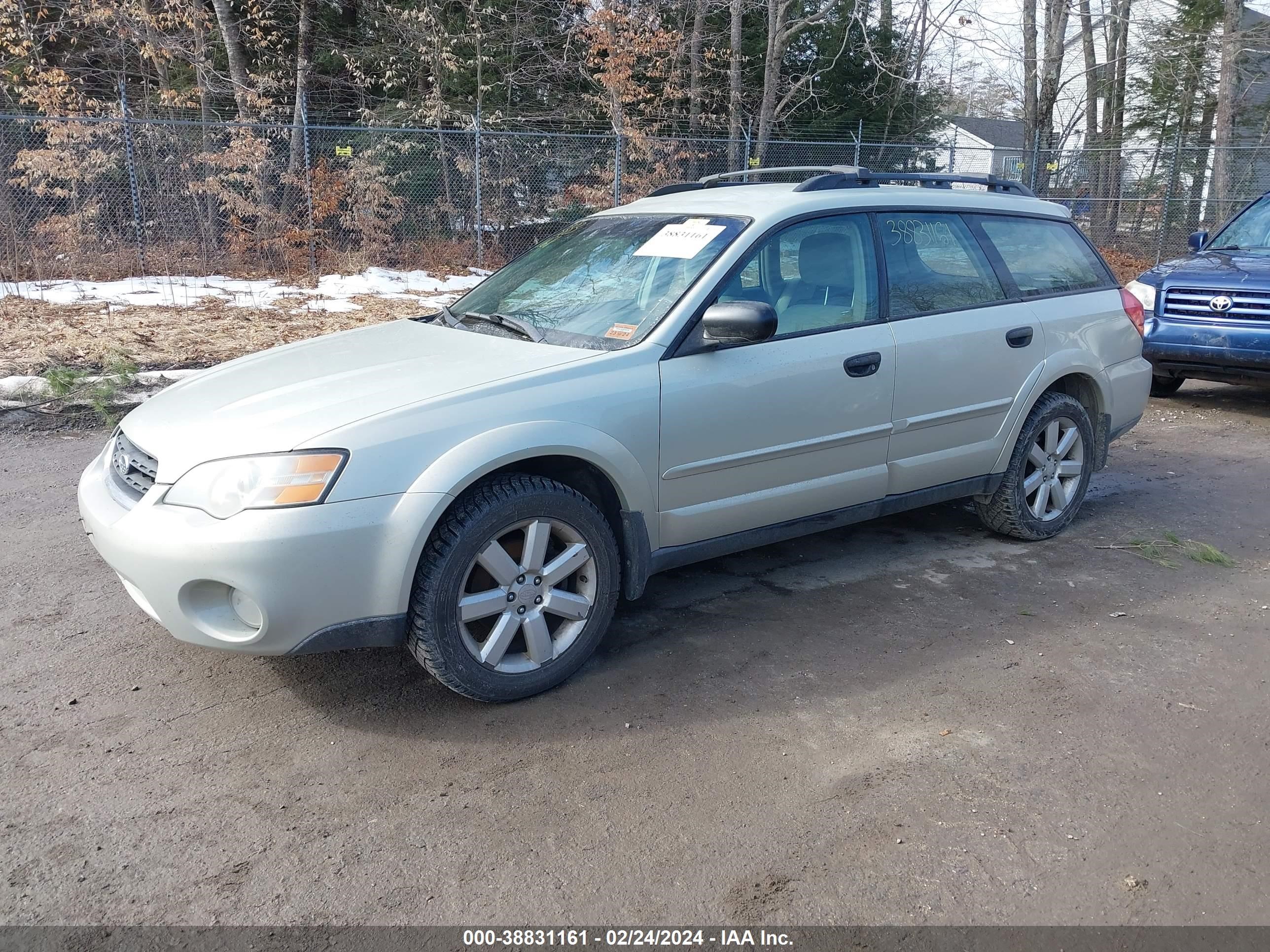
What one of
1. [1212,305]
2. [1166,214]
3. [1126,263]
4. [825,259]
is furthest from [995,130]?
[825,259]

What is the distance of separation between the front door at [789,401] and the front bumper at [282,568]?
1031 millimetres

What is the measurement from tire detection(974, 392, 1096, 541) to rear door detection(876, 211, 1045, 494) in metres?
0.21

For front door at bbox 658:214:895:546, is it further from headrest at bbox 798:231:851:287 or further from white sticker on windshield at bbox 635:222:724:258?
white sticker on windshield at bbox 635:222:724:258

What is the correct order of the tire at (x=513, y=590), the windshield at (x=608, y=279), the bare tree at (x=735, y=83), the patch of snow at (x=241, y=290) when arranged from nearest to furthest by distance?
the tire at (x=513, y=590) → the windshield at (x=608, y=279) → the patch of snow at (x=241, y=290) → the bare tree at (x=735, y=83)

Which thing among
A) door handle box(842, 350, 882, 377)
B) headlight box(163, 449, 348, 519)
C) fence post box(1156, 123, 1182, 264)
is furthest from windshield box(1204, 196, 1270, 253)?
fence post box(1156, 123, 1182, 264)

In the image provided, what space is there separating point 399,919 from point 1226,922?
1974mm

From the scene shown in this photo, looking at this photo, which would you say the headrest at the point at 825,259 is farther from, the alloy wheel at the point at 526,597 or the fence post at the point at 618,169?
the fence post at the point at 618,169

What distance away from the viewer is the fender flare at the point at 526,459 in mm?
3150

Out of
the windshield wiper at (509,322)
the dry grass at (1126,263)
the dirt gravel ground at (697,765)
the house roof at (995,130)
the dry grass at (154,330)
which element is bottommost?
the dirt gravel ground at (697,765)

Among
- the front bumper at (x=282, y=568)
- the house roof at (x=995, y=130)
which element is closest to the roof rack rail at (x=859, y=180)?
the front bumper at (x=282, y=568)

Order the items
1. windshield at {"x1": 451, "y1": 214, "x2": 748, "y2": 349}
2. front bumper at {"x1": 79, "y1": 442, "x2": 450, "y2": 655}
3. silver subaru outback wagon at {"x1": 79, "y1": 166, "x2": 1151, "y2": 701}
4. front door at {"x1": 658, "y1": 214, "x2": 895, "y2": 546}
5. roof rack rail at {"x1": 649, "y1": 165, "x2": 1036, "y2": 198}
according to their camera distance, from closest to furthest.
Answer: front bumper at {"x1": 79, "y1": 442, "x2": 450, "y2": 655} < silver subaru outback wagon at {"x1": 79, "y1": 166, "x2": 1151, "y2": 701} < front door at {"x1": 658, "y1": 214, "x2": 895, "y2": 546} < windshield at {"x1": 451, "y1": 214, "x2": 748, "y2": 349} < roof rack rail at {"x1": 649, "y1": 165, "x2": 1036, "y2": 198}

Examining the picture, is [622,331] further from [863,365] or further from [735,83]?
[735,83]

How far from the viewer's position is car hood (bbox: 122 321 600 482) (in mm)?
3182

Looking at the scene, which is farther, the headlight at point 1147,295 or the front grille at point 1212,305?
the headlight at point 1147,295
